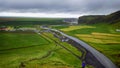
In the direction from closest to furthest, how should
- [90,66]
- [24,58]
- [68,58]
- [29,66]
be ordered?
[29,66], [90,66], [24,58], [68,58]

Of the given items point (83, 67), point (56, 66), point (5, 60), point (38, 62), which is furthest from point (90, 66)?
point (5, 60)

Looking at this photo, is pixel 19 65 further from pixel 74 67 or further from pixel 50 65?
pixel 74 67

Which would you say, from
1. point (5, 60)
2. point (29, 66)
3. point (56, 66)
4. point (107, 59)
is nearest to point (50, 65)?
point (56, 66)

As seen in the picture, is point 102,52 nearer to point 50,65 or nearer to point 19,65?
point 50,65

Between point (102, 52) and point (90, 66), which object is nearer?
point (90, 66)

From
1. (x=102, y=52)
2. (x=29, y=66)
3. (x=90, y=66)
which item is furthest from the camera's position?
(x=102, y=52)

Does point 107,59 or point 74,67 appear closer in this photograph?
point 74,67

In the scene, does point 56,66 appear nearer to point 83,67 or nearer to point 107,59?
point 83,67

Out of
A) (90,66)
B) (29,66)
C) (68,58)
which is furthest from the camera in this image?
(68,58)

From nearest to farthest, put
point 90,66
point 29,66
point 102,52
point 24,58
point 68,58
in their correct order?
1. point 29,66
2. point 90,66
3. point 24,58
4. point 68,58
5. point 102,52
